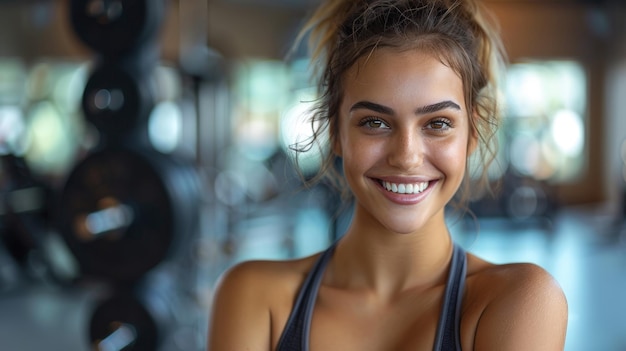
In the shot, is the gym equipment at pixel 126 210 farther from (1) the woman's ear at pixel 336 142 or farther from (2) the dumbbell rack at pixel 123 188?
(1) the woman's ear at pixel 336 142

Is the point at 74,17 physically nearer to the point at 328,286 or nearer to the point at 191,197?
the point at 191,197

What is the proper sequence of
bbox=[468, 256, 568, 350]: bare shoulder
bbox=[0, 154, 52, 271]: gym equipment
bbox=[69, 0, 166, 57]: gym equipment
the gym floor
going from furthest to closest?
bbox=[0, 154, 52, 271]: gym equipment, the gym floor, bbox=[69, 0, 166, 57]: gym equipment, bbox=[468, 256, 568, 350]: bare shoulder

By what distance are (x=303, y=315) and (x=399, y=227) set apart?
173 mm

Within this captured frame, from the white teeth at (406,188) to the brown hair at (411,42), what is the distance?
0.12 meters

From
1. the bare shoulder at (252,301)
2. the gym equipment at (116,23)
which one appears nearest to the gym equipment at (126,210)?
the gym equipment at (116,23)

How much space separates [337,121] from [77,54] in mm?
8381

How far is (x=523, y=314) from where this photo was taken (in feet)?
2.63

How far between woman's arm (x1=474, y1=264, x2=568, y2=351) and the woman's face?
12cm

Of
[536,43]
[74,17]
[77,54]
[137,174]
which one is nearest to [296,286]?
[137,174]

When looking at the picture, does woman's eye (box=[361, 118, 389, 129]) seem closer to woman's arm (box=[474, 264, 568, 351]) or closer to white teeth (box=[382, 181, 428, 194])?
white teeth (box=[382, 181, 428, 194])

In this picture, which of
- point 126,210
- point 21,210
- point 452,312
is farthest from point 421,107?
point 21,210

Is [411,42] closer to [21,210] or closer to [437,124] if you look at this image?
[437,124]

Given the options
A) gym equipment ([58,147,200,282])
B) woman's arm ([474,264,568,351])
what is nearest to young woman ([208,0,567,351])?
woman's arm ([474,264,568,351])

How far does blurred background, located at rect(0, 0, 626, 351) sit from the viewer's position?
2.50 m
